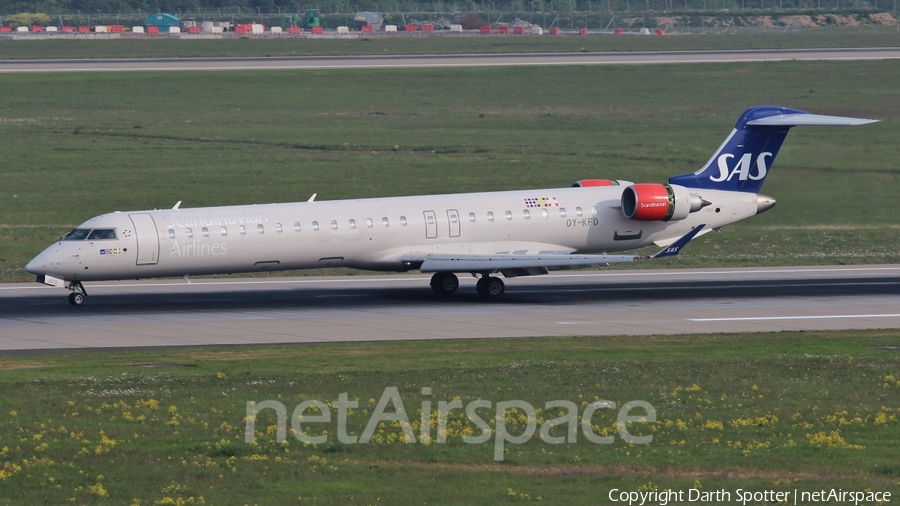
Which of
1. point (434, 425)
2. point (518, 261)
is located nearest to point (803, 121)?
point (518, 261)

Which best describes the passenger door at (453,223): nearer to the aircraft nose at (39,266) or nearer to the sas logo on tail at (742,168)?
the sas logo on tail at (742,168)

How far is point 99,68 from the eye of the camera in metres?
91.0

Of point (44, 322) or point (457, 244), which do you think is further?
point (457, 244)

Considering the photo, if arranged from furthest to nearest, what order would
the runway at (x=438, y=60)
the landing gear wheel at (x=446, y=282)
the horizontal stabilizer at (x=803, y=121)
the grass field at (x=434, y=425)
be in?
the runway at (x=438, y=60)
the horizontal stabilizer at (x=803, y=121)
the landing gear wheel at (x=446, y=282)
the grass field at (x=434, y=425)

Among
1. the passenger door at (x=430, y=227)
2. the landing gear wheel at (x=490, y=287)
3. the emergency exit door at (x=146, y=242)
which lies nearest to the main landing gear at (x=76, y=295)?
the emergency exit door at (x=146, y=242)

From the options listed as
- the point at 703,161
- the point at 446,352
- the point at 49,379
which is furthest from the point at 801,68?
the point at 49,379

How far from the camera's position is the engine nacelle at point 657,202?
4019 centimetres

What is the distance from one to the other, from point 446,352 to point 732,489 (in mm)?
12651

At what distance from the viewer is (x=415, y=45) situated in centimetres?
11375

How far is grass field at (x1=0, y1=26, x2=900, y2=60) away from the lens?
104 meters

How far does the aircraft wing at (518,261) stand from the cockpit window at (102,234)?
9498mm

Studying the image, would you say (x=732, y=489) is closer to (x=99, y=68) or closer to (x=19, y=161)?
(x=19, y=161)

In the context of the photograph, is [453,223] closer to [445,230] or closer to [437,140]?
[445,230]

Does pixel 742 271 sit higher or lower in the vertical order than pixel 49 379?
lower
